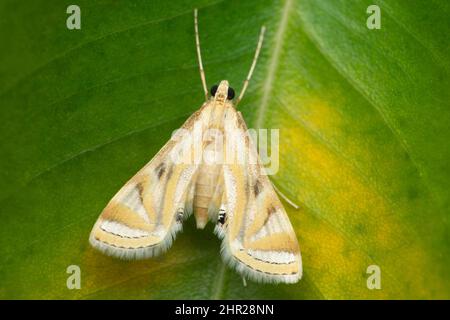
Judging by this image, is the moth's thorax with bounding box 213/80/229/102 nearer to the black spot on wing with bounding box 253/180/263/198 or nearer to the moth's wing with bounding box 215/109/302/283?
the moth's wing with bounding box 215/109/302/283

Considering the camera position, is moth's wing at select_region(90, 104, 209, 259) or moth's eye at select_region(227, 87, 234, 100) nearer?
moth's wing at select_region(90, 104, 209, 259)

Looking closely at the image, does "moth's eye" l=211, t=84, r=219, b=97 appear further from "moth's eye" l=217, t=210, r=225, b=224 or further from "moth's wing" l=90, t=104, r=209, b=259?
"moth's eye" l=217, t=210, r=225, b=224

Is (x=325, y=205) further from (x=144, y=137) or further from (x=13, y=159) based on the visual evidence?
(x=13, y=159)

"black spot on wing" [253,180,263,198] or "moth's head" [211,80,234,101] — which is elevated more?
"moth's head" [211,80,234,101]

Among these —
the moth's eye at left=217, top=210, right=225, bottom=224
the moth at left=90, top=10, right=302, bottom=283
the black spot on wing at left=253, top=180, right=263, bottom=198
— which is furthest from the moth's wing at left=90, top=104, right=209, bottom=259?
the black spot on wing at left=253, top=180, right=263, bottom=198

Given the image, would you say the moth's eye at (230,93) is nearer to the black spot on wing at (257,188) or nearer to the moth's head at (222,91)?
the moth's head at (222,91)

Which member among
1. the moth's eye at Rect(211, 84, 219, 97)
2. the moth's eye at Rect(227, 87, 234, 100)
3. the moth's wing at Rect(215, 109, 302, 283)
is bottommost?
the moth's wing at Rect(215, 109, 302, 283)
